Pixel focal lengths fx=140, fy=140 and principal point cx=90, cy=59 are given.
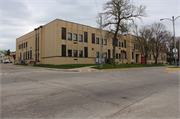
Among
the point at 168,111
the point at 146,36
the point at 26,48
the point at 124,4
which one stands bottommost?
the point at 168,111

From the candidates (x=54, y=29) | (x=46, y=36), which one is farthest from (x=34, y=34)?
(x=54, y=29)

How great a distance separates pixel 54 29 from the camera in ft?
102

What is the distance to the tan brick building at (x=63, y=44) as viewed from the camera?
3109 cm

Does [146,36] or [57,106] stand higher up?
[146,36]

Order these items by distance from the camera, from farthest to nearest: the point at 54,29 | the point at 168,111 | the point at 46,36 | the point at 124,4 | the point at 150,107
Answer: the point at 46,36
the point at 54,29
the point at 124,4
the point at 150,107
the point at 168,111

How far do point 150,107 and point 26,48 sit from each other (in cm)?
4541

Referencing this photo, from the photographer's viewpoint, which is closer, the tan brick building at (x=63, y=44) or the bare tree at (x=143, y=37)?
the tan brick building at (x=63, y=44)

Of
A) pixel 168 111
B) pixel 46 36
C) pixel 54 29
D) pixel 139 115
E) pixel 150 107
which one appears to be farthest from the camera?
pixel 46 36

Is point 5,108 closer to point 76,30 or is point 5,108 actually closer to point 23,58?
point 76,30

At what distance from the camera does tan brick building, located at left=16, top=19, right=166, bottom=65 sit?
102 ft

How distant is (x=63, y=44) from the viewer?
31.8 meters

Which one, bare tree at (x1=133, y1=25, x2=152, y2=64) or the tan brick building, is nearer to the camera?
the tan brick building

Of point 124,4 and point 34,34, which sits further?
point 34,34

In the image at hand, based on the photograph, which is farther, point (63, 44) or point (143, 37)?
point (143, 37)
